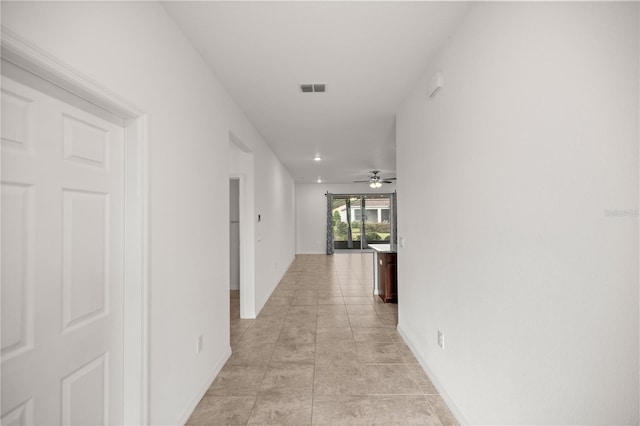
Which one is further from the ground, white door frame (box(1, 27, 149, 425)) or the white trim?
the white trim

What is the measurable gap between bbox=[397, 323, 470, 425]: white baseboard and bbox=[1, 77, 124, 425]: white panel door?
6.40ft

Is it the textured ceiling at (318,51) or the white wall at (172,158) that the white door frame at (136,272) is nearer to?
the white wall at (172,158)

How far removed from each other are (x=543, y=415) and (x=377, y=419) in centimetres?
107

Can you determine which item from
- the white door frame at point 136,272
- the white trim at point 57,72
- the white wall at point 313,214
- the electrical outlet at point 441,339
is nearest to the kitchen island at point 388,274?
the electrical outlet at point 441,339

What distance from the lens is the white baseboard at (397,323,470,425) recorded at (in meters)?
1.93

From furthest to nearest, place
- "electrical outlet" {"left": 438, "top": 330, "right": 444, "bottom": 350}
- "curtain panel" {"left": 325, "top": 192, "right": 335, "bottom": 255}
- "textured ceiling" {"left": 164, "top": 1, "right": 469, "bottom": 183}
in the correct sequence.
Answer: "curtain panel" {"left": 325, "top": 192, "right": 335, "bottom": 255}, "electrical outlet" {"left": 438, "top": 330, "right": 444, "bottom": 350}, "textured ceiling" {"left": 164, "top": 1, "right": 469, "bottom": 183}

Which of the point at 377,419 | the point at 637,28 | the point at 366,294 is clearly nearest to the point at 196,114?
the point at 637,28

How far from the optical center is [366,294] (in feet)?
17.6

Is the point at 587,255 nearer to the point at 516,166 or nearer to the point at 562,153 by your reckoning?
the point at 562,153

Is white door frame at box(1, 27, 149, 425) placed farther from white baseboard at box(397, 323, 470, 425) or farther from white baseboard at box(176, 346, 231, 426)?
white baseboard at box(397, 323, 470, 425)

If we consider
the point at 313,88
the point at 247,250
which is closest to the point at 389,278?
the point at 247,250

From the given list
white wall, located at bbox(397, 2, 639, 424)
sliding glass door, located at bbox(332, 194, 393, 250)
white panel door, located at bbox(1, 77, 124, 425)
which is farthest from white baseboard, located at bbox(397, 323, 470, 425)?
sliding glass door, located at bbox(332, 194, 393, 250)

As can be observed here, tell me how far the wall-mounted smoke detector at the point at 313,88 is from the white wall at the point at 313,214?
8143 millimetres

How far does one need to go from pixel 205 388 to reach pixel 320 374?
919mm
